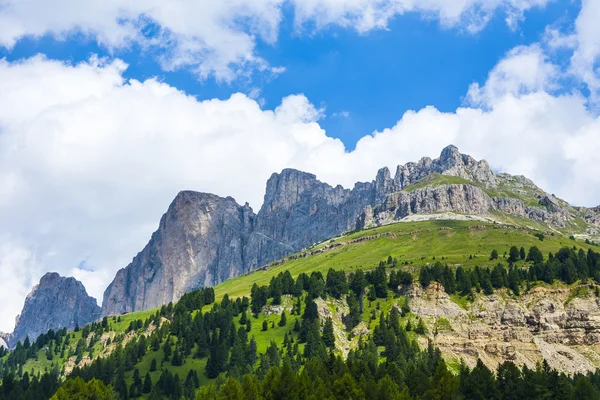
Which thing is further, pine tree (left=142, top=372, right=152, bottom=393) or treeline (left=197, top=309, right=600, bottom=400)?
pine tree (left=142, top=372, right=152, bottom=393)

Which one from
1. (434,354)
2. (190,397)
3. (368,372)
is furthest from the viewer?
(434,354)

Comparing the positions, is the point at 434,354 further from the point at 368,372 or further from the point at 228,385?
the point at 228,385

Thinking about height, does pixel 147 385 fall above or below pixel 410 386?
above

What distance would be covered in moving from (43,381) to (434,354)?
420ft

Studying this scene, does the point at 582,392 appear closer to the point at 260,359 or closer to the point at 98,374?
the point at 260,359

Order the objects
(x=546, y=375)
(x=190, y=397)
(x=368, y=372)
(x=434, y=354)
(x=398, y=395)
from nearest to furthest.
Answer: (x=398, y=395), (x=546, y=375), (x=368, y=372), (x=190, y=397), (x=434, y=354)

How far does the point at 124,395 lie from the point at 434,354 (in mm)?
100746

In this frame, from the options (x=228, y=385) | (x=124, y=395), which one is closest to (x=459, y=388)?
(x=228, y=385)

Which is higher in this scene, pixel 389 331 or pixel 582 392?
pixel 389 331

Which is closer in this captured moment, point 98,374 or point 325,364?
point 325,364

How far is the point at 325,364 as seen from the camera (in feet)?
484

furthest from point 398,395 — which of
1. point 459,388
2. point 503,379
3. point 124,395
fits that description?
point 124,395

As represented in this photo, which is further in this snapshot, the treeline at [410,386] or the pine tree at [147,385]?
the pine tree at [147,385]

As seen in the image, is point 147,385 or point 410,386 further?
point 147,385
